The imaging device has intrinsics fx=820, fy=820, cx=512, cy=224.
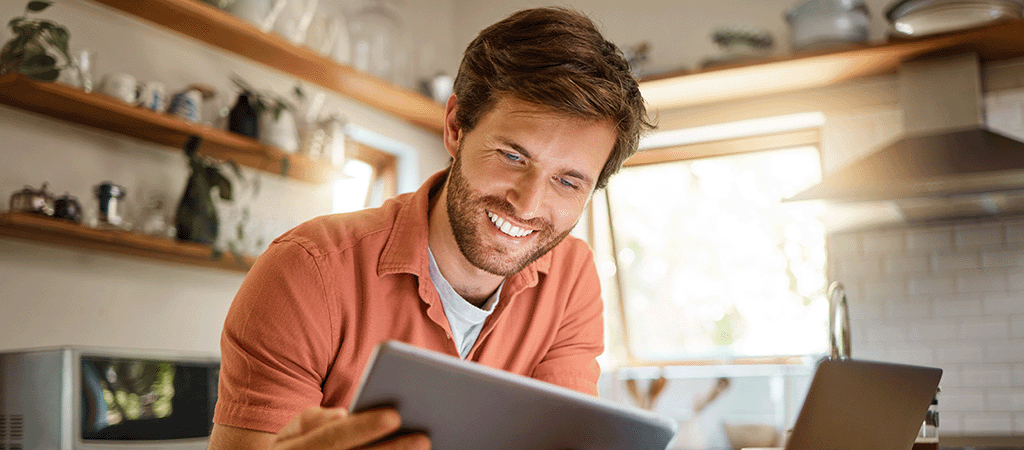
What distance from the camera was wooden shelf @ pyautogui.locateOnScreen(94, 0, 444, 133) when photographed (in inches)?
103

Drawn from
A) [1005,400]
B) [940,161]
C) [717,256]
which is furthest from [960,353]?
[717,256]

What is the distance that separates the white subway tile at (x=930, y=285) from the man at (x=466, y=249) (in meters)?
2.50

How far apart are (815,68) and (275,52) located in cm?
217

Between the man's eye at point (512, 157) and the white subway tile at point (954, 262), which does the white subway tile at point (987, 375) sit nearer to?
the white subway tile at point (954, 262)

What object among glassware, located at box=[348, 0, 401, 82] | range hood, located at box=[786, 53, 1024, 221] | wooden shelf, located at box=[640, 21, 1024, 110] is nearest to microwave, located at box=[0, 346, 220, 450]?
glassware, located at box=[348, 0, 401, 82]

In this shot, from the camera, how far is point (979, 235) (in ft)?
11.0

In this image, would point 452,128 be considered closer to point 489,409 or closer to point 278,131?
point 489,409

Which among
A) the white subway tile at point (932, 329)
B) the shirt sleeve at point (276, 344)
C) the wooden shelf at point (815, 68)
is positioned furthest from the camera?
the white subway tile at point (932, 329)

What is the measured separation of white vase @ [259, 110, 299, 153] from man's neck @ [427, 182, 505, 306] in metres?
1.69

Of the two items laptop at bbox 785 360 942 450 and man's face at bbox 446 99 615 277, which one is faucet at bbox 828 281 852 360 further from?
man's face at bbox 446 99 615 277

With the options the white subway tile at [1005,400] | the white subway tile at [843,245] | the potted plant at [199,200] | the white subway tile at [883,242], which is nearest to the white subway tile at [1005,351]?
the white subway tile at [1005,400]

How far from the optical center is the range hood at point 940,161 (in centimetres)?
279

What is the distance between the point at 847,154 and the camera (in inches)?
143

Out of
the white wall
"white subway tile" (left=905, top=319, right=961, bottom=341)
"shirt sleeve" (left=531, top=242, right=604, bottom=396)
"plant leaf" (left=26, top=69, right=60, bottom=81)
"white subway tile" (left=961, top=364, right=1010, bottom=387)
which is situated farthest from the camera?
"white subway tile" (left=905, top=319, right=961, bottom=341)
